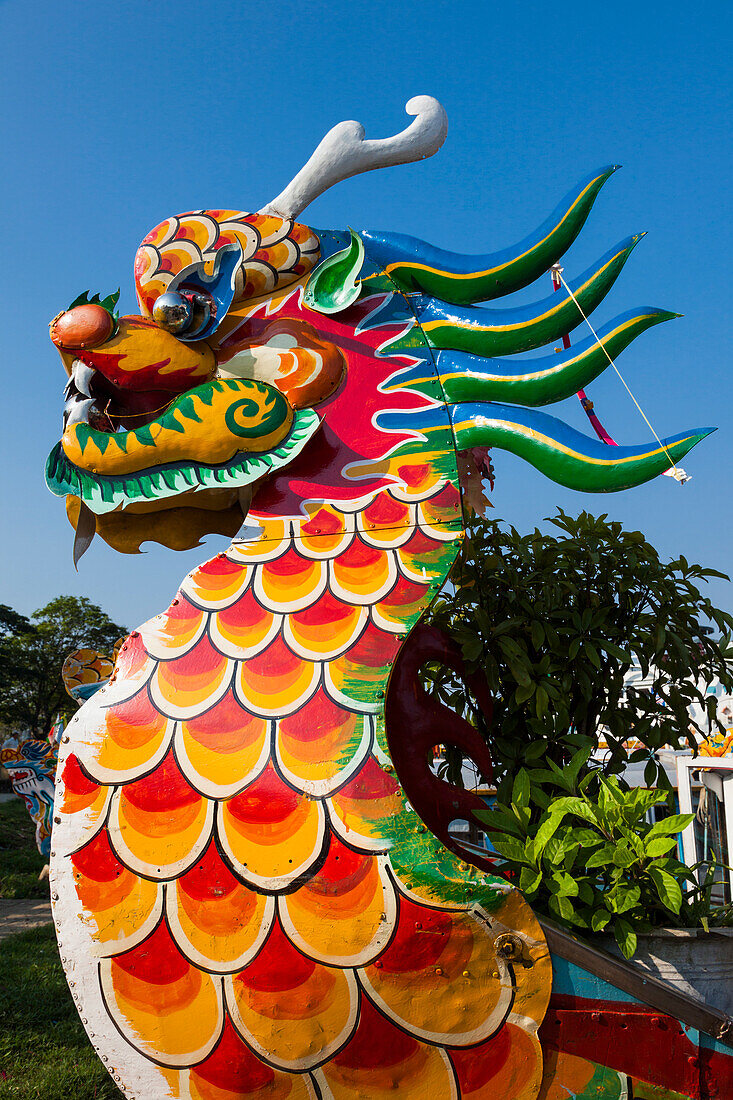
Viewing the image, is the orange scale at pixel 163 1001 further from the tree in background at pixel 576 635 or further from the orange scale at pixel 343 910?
the tree in background at pixel 576 635

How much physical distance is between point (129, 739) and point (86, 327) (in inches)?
51.9

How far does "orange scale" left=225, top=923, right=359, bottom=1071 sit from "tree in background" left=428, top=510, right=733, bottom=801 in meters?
1.08

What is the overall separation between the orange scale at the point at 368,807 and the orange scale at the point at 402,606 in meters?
0.38

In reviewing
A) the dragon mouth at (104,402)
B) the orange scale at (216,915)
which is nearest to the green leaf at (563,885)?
the orange scale at (216,915)

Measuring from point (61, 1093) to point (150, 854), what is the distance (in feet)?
8.07

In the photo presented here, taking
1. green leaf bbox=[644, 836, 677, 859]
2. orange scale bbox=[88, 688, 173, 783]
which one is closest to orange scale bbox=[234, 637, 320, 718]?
orange scale bbox=[88, 688, 173, 783]

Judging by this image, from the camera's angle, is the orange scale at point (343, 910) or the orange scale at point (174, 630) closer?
the orange scale at point (343, 910)

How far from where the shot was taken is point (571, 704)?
306 cm

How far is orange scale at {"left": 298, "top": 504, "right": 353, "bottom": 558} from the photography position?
8.02 feet

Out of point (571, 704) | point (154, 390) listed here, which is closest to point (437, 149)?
point (154, 390)

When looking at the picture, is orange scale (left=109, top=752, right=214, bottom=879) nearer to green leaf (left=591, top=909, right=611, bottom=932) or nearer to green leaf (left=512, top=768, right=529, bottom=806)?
green leaf (left=512, top=768, right=529, bottom=806)

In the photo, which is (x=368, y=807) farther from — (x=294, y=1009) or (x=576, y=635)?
(x=576, y=635)

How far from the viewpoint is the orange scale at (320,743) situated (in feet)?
7.06

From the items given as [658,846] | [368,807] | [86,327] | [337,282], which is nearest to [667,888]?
[658,846]
